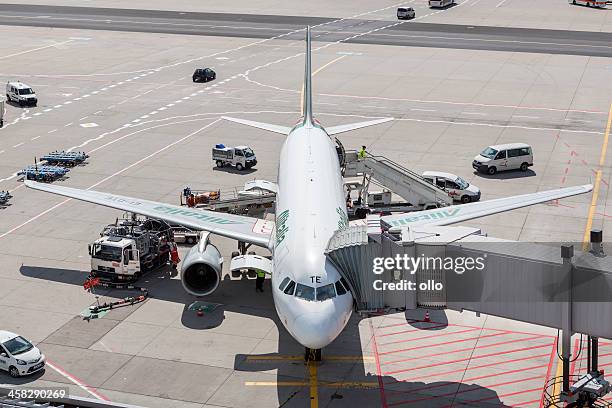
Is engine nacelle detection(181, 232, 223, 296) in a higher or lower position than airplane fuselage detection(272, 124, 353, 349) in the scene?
lower

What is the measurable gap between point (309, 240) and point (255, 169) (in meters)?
35.4

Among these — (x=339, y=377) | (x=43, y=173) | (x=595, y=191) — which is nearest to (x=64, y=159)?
(x=43, y=173)

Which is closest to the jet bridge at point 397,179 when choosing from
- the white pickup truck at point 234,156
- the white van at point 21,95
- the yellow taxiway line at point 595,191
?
the yellow taxiway line at point 595,191

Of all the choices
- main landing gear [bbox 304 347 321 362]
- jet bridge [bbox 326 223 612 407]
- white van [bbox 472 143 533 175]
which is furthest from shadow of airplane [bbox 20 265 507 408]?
white van [bbox 472 143 533 175]

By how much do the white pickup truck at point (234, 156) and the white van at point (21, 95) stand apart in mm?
30530

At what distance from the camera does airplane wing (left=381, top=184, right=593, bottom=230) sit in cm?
5634

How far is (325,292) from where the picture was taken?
136ft

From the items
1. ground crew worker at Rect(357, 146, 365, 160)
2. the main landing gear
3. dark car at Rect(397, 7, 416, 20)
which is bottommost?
the main landing gear

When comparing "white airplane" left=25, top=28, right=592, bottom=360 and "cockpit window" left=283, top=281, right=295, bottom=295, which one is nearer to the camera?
"white airplane" left=25, top=28, right=592, bottom=360

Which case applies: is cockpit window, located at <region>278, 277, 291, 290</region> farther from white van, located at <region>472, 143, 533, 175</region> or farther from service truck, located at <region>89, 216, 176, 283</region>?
white van, located at <region>472, 143, 533, 175</region>

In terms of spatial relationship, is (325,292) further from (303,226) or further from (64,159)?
(64,159)

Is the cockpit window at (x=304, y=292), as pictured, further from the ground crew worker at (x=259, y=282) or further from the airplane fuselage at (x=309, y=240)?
the ground crew worker at (x=259, y=282)

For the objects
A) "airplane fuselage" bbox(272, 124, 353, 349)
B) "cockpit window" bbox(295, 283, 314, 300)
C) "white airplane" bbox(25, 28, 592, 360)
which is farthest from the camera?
"cockpit window" bbox(295, 283, 314, 300)

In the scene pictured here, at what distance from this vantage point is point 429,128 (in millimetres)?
91250
